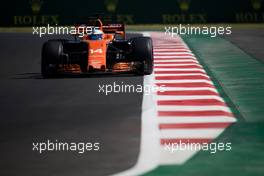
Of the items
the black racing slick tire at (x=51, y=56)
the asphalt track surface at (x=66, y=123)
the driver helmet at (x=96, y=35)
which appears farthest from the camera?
the driver helmet at (x=96, y=35)

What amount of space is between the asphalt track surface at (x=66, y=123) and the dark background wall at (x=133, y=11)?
20.9 metres

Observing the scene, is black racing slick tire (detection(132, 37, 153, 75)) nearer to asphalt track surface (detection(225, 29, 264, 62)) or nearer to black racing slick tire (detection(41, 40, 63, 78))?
black racing slick tire (detection(41, 40, 63, 78))

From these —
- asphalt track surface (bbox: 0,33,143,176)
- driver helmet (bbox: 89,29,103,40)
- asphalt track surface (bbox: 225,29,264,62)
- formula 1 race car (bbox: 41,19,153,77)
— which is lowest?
asphalt track surface (bbox: 0,33,143,176)

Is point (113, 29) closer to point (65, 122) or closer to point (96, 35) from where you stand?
point (96, 35)

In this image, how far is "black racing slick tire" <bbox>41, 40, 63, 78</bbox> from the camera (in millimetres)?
13344

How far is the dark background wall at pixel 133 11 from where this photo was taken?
35.0 metres

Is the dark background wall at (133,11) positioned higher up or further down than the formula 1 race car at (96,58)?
higher up

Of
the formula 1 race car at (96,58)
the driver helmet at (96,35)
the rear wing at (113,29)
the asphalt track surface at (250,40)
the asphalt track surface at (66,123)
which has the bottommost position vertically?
the asphalt track surface at (66,123)

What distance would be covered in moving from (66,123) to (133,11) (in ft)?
88.4

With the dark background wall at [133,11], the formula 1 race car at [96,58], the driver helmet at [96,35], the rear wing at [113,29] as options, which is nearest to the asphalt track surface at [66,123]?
the formula 1 race car at [96,58]

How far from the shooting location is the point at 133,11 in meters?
35.4

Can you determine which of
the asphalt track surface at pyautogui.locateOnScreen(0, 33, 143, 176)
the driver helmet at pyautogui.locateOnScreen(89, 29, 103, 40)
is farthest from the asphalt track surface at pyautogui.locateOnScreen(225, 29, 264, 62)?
the asphalt track surface at pyautogui.locateOnScreen(0, 33, 143, 176)

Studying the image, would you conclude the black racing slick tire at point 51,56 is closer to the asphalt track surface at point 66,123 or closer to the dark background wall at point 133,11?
the asphalt track surface at point 66,123

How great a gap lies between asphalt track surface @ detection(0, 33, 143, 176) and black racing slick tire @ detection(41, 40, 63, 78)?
0.21m
